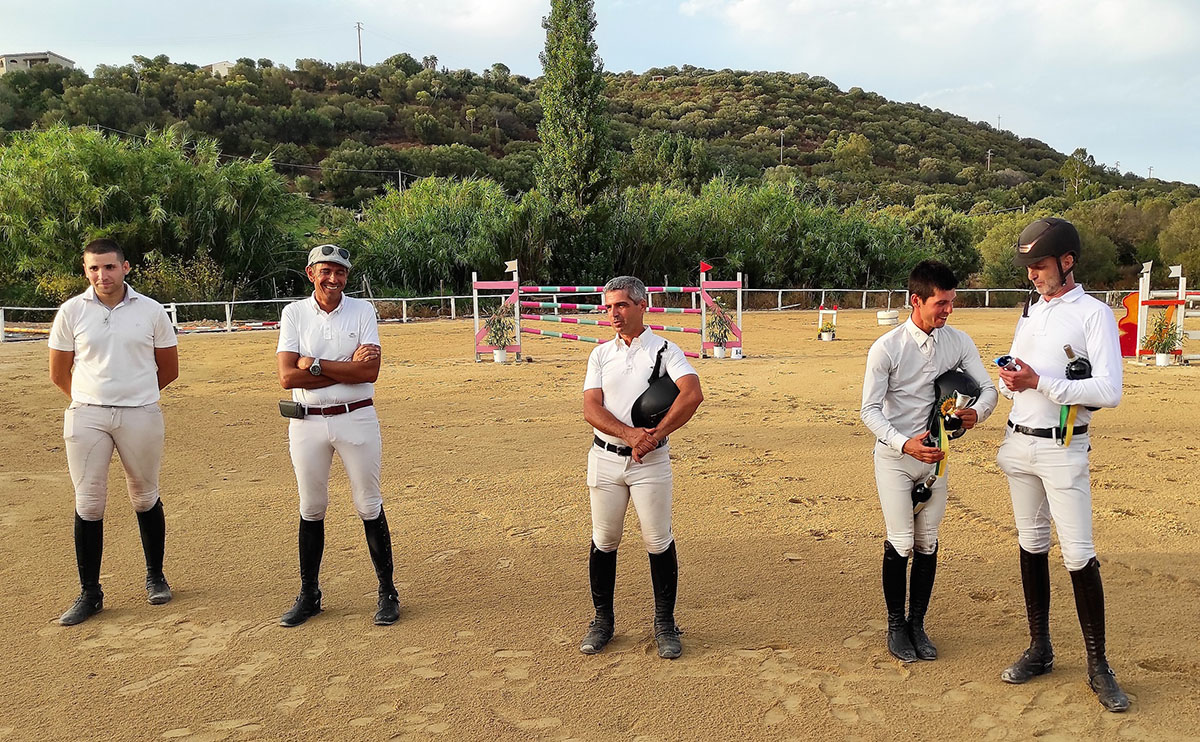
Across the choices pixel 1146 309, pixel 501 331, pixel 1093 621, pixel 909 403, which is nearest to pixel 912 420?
pixel 909 403

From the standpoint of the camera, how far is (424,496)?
233 inches

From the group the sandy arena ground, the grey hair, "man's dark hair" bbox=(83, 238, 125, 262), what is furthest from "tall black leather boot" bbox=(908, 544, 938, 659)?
"man's dark hair" bbox=(83, 238, 125, 262)

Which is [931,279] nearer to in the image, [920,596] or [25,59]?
[920,596]

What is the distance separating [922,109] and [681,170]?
217 ft

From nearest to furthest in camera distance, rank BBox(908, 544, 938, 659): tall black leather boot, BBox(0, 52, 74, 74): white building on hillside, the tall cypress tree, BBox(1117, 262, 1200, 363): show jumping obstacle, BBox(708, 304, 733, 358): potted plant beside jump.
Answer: BBox(908, 544, 938, 659): tall black leather boot, BBox(1117, 262, 1200, 363): show jumping obstacle, BBox(708, 304, 733, 358): potted plant beside jump, the tall cypress tree, BBox(0, 52, 74, 74): white building on hillside

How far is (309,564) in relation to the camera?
381 centimetres

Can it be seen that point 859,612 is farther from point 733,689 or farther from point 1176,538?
point 1176,538

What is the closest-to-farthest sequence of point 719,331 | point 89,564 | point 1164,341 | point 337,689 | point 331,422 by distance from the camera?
1. point 337,689
2. point 331,422
3. point 89,564
4. point 1164,341
5. point 719,331

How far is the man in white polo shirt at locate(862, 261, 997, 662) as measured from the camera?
324cm

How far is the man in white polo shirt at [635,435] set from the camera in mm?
3283

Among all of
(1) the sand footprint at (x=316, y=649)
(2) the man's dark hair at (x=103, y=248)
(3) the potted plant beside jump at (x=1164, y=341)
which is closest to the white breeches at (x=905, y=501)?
(1) the sand footprint at (x=316, y=649)

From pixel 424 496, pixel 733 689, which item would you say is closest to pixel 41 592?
pixel 424 496

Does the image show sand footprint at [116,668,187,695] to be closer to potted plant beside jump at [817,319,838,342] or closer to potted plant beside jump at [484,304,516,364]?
potted plant beside jump at [484,304,516,364]

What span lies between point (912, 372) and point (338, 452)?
2394 mm
